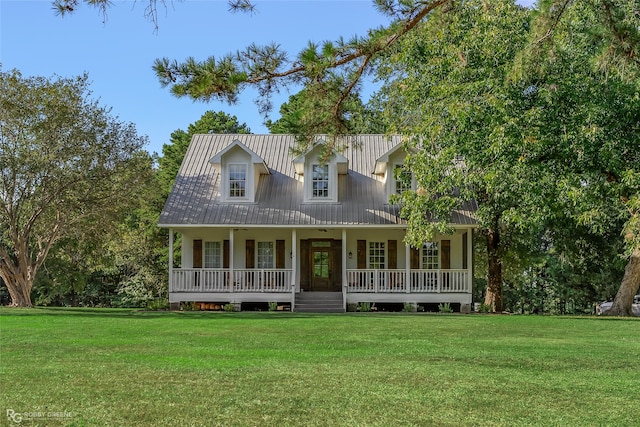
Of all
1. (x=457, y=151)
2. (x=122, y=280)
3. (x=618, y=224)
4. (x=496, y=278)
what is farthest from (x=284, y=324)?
(x=122, y=280)

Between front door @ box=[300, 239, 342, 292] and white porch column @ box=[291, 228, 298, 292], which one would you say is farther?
front door @ box=[300, 239, 342, 292]

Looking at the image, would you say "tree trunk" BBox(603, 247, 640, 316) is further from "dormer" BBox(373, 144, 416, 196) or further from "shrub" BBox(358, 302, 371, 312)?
"shrub" BBox(358, 302, 371, 312)

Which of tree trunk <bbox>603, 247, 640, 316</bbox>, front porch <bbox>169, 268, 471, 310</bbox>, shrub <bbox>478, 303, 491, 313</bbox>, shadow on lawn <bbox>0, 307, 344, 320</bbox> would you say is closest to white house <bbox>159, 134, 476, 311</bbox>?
front porch <bbox>169, 268, 471, 310</bbox>

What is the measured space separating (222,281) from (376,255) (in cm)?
585

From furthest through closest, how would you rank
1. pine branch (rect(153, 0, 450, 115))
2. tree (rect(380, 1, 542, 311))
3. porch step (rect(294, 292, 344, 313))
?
1. porch step (rect(294, 292, 344, 313))
2. tree (rect(380, 1, 542, 311))
3. pine branch (rect(153, 0, 450, 115))

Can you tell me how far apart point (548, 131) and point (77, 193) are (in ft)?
51.6

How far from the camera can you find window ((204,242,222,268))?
25359 millimetres

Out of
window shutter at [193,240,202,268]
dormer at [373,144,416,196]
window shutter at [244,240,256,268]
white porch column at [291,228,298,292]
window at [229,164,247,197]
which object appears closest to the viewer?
white porch column at [291,228,298,292]

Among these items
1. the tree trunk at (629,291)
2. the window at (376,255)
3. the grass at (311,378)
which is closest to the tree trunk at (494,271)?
the tree trunk at (629,291)

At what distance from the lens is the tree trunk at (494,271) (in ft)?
83.8

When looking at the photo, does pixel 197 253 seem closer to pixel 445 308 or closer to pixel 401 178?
pixel 401 178

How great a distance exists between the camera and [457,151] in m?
19.5

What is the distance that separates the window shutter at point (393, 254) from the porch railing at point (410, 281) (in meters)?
0.84

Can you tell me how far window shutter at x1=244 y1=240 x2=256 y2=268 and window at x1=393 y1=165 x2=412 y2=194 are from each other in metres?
5.85
